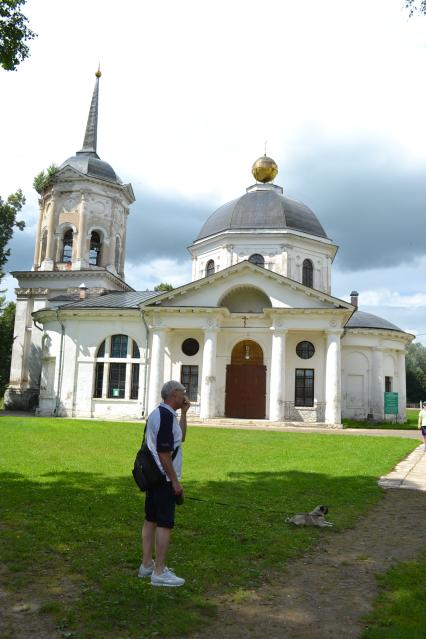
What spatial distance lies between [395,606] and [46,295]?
111 feet

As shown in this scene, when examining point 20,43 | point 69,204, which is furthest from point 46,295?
point 20,43

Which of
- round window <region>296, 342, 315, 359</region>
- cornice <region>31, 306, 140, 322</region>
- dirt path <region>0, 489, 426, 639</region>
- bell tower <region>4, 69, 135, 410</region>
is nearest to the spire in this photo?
bell tower <region>4, 69, 135, 410</region>

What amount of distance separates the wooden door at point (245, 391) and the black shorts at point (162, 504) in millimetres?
24186

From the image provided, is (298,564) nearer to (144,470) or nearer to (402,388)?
(144,470)

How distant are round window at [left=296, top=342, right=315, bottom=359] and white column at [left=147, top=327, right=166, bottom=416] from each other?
285 inches

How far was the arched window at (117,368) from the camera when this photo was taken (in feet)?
97.4

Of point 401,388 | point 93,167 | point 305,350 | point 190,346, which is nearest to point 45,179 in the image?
point 93,167

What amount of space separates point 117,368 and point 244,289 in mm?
8259

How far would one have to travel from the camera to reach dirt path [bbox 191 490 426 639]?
13.8ft

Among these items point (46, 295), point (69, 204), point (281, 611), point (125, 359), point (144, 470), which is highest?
point (69, 204)

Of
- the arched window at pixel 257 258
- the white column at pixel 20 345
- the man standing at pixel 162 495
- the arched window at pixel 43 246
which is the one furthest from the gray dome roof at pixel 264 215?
the man standing at pixel 162 495

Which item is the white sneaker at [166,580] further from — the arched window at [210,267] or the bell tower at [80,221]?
the bell tower at [80,221]

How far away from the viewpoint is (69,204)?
36.2 metres

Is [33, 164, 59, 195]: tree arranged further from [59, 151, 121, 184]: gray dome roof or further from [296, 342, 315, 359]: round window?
[296, 342, 315, 359]: round window
